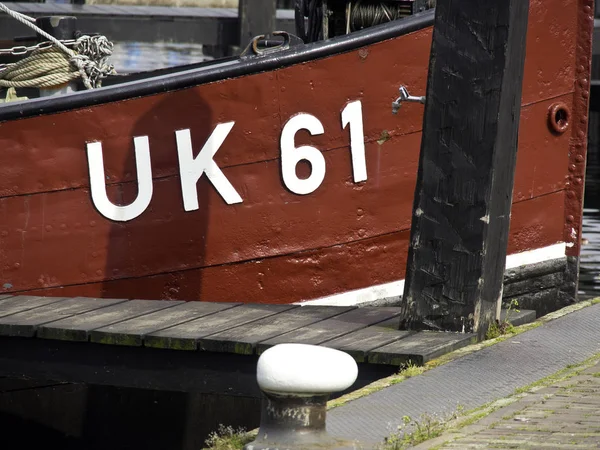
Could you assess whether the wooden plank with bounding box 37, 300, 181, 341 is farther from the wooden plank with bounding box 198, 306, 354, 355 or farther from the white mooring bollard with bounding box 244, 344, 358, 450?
the white mooring bollard with bounding box 244, 344, 358, 450

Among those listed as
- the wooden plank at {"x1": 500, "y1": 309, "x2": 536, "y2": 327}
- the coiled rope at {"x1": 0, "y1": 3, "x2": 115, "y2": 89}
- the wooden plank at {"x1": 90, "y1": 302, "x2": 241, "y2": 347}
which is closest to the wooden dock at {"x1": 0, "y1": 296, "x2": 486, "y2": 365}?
the wooden plank at {"x1": 90, "y1": 302, "x2": 241, "y2": 347}

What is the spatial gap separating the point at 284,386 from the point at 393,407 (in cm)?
65

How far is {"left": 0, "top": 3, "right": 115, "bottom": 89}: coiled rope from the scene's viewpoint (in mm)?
7367

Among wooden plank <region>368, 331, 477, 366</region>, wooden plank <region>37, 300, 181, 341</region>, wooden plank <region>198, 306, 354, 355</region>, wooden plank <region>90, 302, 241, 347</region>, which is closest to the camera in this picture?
wooden plank <region>368, 331, 477, 366</region>

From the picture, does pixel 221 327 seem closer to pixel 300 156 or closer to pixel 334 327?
pixel 334 327

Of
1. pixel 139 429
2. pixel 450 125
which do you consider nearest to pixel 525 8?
pixel 450 125

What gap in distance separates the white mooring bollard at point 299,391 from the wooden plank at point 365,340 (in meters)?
1.05

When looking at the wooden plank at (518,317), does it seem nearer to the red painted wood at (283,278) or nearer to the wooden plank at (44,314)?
the red painted wood at (283,278)

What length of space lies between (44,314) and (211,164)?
1268mm

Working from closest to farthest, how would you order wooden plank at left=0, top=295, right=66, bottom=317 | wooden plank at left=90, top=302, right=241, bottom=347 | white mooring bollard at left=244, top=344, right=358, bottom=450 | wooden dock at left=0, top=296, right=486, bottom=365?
white mooring bollard at left=244, top=344, right=358, bottom=450, wooden dock at left=0, top=296, right=486, bottom=365, wooden plank at left=90, top=302, right=241, bottom=347, wooden plank at left=0, top=295, right=66, bottom=317

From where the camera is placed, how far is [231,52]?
17.9m

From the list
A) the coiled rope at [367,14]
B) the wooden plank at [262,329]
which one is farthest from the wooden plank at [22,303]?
the coiled rope at [367,14]

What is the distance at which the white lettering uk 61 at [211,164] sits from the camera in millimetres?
6812

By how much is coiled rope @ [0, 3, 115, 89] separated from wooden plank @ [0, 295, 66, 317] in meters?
1.37
